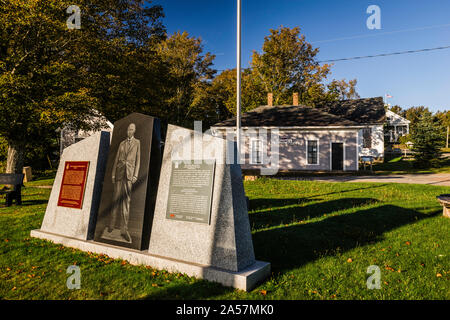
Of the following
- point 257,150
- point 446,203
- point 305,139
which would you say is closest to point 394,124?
point 305,139

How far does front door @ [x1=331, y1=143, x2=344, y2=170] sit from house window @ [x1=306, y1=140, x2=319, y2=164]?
1.17 metres

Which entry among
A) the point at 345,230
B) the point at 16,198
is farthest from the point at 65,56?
the point at 345,230

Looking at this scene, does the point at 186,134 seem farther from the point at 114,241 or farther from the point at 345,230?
the point at 345,230

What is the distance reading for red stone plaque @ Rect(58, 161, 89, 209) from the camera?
5727 millimetres

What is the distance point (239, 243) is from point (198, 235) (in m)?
0.64

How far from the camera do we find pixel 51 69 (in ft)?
39.0

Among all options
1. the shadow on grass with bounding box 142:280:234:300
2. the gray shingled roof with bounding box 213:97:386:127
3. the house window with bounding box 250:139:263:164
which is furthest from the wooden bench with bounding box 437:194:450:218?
the house window with bounding box 250:139:263:164

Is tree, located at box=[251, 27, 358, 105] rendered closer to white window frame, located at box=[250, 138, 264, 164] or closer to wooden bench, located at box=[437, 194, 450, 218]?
white window frame, located at box=[250, 138, 264, 164]

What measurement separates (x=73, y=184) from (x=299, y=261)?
4.73 metres

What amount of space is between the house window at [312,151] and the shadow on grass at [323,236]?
13.9 metres

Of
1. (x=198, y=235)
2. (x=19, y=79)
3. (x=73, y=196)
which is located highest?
(x=19, y=79)

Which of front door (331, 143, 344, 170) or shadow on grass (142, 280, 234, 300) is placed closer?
shadow on grass (142, 280, 234, 300)

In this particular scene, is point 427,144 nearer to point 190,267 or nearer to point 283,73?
point 283,73

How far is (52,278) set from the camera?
4.17 metres
